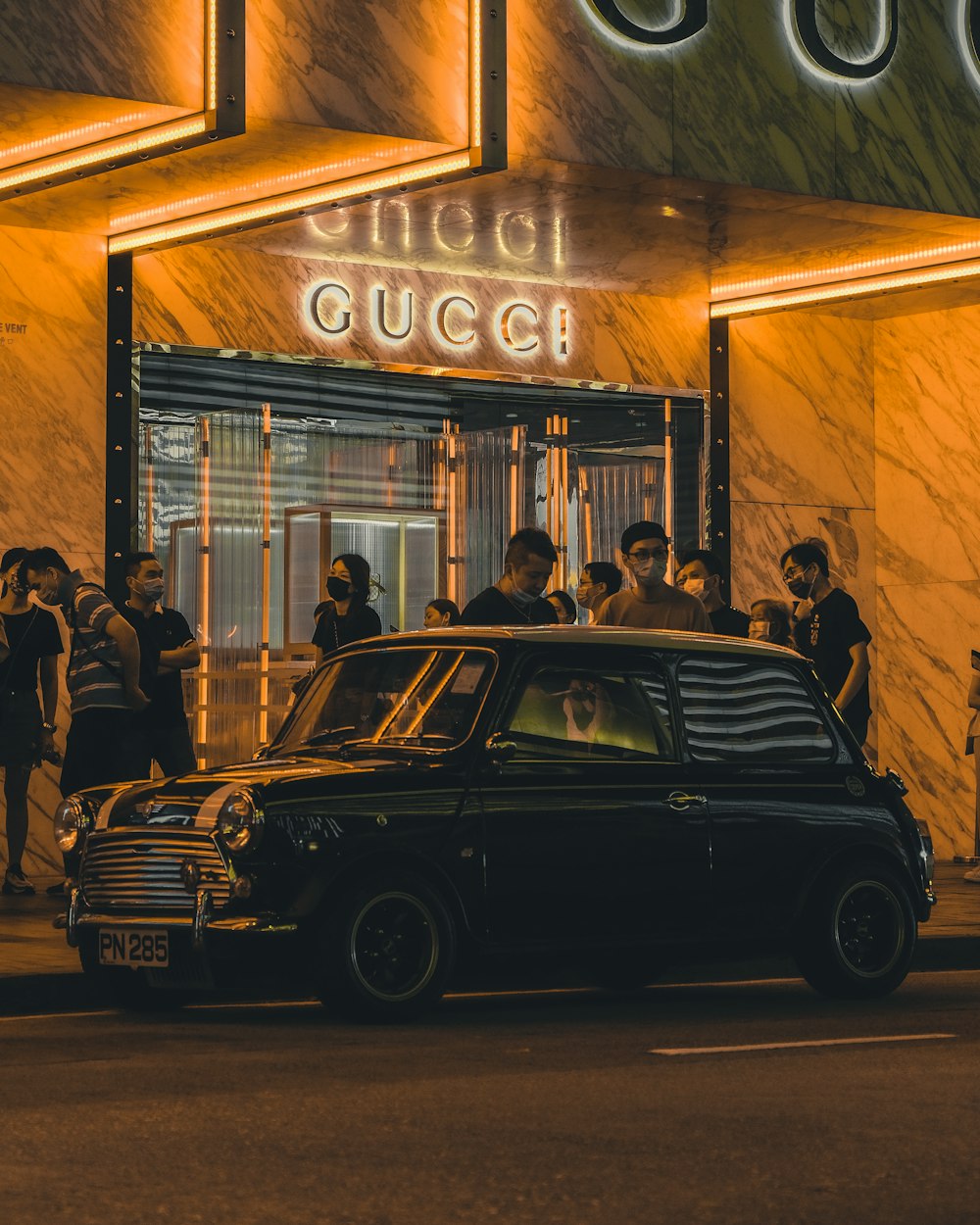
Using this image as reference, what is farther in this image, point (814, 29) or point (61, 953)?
point (814, 29)

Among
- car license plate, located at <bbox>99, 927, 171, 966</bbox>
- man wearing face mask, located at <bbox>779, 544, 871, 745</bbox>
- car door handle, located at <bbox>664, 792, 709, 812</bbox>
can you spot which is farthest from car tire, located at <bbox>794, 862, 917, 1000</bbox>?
man wearing face mask, located at <bbox>779, 544, 871, 745</bbox>

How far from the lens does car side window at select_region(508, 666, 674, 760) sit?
31.6 ft

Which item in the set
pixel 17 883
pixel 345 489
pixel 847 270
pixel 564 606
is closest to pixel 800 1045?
pixel 17 883

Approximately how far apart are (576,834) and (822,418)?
10090mm

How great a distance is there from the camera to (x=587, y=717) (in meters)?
9.86

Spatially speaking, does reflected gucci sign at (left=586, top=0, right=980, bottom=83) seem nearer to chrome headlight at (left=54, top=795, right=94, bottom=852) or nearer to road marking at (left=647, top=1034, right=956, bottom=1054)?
chrome headlight at (left=54, top=795, right=94, bottom=852)

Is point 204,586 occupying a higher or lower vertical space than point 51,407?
lower

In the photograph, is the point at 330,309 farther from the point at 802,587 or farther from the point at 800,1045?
the point at 800,1045

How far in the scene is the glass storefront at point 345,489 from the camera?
1608 cm

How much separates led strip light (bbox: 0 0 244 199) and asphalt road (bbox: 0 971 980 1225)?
17.1 ft

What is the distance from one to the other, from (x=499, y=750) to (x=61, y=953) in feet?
8.71

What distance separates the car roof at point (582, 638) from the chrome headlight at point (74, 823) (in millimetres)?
1384

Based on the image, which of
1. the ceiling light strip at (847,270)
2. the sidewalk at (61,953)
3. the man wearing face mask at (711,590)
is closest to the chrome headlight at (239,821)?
the sidewalk at (61,953)

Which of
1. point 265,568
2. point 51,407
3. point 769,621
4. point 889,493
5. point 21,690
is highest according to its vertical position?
point 51,407
